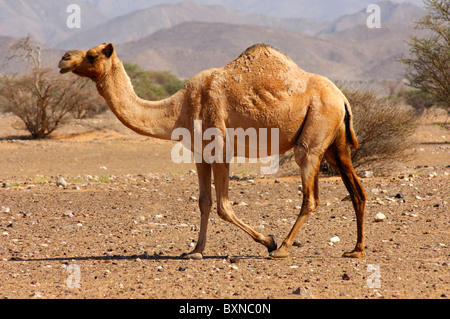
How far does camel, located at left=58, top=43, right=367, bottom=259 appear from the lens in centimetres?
604

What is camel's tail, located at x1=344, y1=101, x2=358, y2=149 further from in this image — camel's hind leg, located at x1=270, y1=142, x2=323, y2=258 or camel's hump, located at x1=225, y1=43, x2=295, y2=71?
camel's hump, located at x1=225, y1=43, x2=295, y2=71

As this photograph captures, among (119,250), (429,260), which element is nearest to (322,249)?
(429,260)

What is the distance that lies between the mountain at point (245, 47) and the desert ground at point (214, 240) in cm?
9610

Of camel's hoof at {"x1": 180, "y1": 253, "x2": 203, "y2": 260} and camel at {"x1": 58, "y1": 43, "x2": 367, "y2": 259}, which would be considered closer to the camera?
camel at {"x1": 58, "y1": 43, "x2": 367, "y2": 259}

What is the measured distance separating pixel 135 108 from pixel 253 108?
1.33m

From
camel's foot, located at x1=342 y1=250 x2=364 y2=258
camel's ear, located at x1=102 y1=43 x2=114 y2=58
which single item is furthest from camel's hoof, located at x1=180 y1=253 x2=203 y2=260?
camel's ear, located at x1=102 y1=43 x2=114 y2=58

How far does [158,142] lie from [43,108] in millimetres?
5337

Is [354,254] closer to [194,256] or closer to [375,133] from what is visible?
[194,256]

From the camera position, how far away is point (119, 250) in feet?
22.4

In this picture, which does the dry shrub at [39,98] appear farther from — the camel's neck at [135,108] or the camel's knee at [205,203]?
the camel's knee at [205,203]

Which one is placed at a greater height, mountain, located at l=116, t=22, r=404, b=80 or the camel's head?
mountain, located at l=116, t=22, r=404, b=80

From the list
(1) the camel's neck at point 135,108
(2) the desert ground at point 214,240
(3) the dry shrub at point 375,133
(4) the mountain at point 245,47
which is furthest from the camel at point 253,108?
(4) the mountain at point 245,47

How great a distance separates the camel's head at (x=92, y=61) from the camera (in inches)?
232

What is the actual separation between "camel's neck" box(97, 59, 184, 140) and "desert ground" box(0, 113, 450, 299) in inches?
59.0
